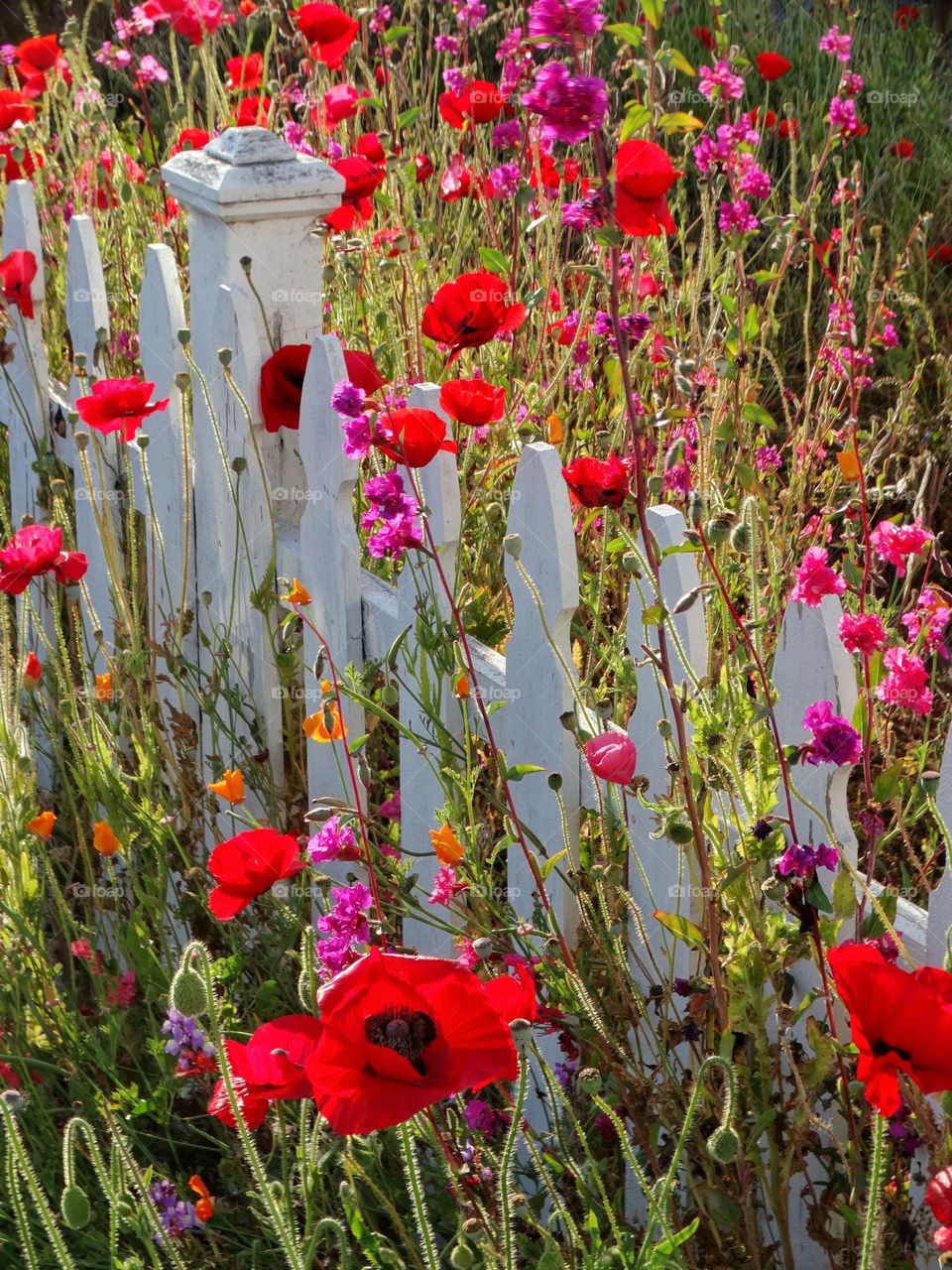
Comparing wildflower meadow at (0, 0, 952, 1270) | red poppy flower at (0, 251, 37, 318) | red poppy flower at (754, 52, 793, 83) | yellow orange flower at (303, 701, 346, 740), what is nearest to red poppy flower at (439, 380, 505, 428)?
wildflower meadow at (0, 0, 952, 1270)

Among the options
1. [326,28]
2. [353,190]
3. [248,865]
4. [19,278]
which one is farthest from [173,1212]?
[326,28]

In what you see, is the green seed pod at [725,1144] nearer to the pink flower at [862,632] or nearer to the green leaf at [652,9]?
the pink flower at [862,632]

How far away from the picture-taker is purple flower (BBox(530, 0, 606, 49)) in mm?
1129

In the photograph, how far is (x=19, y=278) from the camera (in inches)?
101

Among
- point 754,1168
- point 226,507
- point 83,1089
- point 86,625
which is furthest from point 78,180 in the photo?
point 754,1168

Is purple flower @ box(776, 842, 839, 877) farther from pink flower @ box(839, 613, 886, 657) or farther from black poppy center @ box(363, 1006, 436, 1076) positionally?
black poppy center @ box(363, 1006, 436, 1076)

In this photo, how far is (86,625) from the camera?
101 inches

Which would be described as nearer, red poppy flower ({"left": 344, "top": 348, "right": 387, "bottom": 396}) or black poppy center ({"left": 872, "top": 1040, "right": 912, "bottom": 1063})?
black poppy center ({"left": 872, "top": 1040, "right": 912, "bottom": 1063})

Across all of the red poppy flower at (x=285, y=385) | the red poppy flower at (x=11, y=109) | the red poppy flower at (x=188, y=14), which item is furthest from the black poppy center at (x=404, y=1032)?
the red poppy flower at (x=188, y=14)

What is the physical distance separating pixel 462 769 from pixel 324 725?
0.62ft

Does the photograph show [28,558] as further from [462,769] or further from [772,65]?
[772,65]

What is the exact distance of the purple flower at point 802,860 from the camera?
1.21 metres

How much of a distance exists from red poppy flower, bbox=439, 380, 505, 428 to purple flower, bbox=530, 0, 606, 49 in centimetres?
48

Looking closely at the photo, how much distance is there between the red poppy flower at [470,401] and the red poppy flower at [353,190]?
76cm
